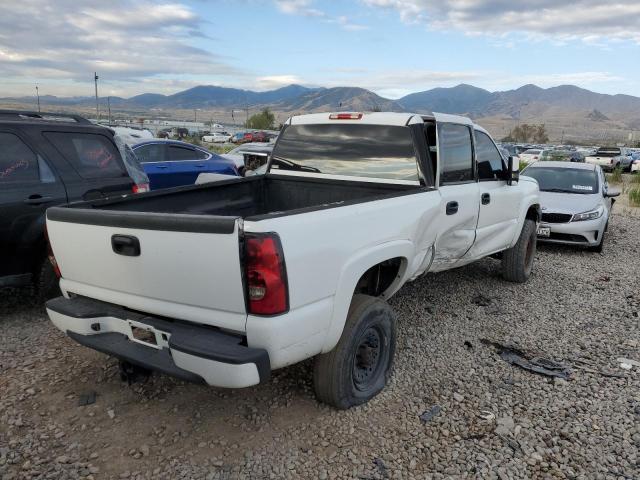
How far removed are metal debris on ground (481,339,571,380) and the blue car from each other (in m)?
7.30

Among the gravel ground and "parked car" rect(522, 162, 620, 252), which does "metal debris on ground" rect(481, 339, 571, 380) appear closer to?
the gravel ground

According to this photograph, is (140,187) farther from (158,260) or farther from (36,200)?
(158,260)

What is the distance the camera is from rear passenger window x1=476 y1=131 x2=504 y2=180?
16.5 ft

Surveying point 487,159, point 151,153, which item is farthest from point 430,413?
point 151,153

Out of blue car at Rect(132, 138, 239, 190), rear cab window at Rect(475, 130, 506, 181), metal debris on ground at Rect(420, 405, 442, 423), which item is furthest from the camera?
blue car at Rect(132, 138, 239, 190)

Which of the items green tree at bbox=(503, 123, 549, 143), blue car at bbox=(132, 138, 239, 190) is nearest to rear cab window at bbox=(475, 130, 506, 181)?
blue car at bbox=(132, 138, 239, 190)

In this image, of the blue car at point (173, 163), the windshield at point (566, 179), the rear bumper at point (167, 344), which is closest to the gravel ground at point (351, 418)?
the rear bumper at point (167, 344)

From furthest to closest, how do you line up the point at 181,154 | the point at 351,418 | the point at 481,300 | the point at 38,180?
the point at 181,154 < the point at 481,300 < the point at 38,180 < the point at 351,418

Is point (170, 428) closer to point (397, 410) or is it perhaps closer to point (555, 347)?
point (397, 410)

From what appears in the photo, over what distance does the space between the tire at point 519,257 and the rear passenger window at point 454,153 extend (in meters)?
1.68

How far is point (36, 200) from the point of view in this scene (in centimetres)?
454

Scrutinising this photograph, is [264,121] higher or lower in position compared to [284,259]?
higher

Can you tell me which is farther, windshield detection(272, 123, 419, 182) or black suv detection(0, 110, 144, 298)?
black suv detection(0, 110, 144, 298)

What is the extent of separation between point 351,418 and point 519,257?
3733 mm
